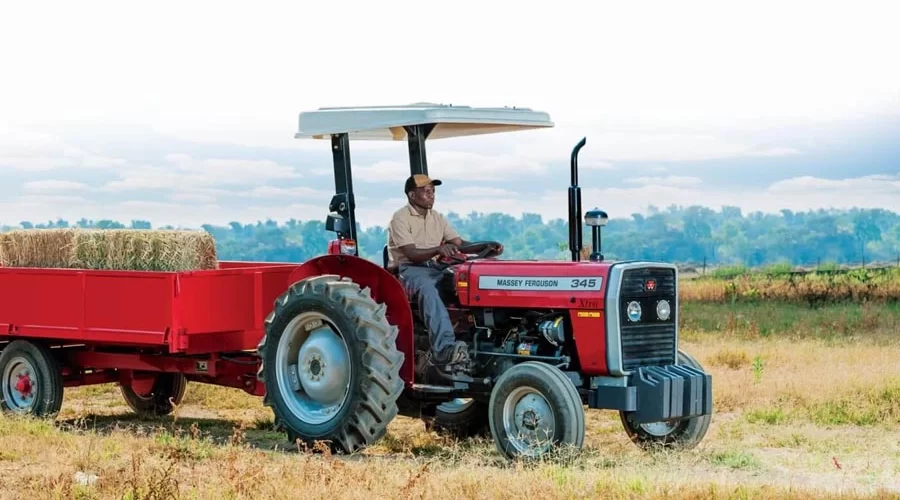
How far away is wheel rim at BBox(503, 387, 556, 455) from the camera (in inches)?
357

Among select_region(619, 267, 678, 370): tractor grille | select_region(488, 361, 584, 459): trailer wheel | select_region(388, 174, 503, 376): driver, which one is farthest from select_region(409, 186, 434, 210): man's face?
select_region(619, 267, 678, 370): tractor grille

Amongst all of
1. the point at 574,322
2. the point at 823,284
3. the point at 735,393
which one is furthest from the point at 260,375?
the point at 823,284

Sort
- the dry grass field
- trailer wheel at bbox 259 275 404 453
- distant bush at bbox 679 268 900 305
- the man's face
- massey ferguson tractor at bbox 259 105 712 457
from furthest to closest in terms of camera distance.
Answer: distant bush at bbox 679 268 900 305
the man's face
trailer wheel at bbox 259 275 404 453
massey ferguson tractor at bbox 259 105 712 457
the dry grass field

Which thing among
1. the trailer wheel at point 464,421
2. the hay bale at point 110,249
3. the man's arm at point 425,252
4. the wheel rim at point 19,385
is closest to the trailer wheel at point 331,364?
the man's arm at point 425,252

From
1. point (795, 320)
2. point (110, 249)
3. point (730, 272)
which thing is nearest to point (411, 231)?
point (110, 249)

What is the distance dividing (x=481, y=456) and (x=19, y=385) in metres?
5.00

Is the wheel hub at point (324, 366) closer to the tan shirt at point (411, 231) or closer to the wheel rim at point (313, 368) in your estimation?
the wheel rim at point (313, 368)

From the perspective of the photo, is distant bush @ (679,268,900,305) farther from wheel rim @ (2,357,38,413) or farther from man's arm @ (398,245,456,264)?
man's arm @ (398,245,456,264)

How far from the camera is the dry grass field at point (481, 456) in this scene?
25.6 feet

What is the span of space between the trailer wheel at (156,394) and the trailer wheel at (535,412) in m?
4.84

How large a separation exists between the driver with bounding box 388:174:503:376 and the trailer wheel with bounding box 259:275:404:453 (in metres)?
0.32

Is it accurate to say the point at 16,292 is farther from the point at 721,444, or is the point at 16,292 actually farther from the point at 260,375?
the point at 721,444

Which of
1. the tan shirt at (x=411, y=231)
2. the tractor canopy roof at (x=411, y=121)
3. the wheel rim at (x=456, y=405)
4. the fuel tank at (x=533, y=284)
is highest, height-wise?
the tractor canopy roof at (x=411, y=121)

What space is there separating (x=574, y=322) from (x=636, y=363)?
57 centimetres
